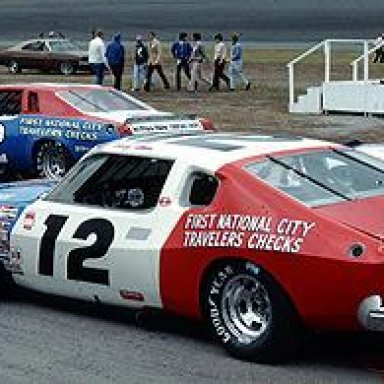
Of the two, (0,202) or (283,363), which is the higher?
(0,202)

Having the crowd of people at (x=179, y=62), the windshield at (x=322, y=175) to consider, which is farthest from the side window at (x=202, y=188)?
the crowd of people at (x=179, y=62)

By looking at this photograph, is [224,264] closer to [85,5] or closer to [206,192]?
[206,192]

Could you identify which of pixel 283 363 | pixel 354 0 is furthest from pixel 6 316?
pixel 354 0

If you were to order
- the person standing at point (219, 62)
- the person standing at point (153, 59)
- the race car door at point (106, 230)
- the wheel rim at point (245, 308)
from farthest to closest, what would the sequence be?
the person standing at point (153, 59)
the person standing at point (219, 62)
the race car door at point (106, 230)
the wheel rim at point (245, 308)

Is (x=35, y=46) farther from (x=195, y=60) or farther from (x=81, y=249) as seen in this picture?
(x=81, y=249)

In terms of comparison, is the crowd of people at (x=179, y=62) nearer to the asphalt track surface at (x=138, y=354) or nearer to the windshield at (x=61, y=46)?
the windshield at (x=61, y=46)

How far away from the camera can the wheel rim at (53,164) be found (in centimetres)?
1700

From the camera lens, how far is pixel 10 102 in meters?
17.7

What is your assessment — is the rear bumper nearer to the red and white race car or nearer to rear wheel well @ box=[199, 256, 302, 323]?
the red and white race car

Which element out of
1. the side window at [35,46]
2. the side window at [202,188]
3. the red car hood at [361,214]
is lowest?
the side window at [35,46]

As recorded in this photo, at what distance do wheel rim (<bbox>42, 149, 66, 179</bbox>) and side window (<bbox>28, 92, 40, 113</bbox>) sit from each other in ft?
2.16

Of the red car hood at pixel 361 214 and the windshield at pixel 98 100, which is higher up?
the red car hood at pixel 361 214

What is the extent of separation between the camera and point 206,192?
839 centimetres

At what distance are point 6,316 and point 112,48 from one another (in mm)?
22483
